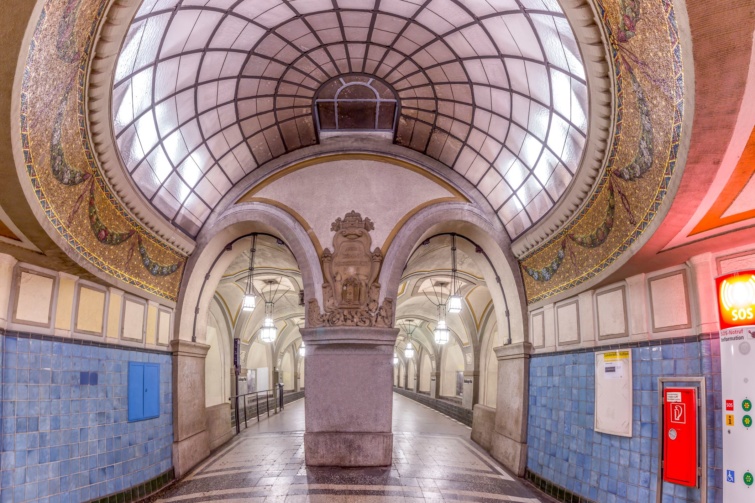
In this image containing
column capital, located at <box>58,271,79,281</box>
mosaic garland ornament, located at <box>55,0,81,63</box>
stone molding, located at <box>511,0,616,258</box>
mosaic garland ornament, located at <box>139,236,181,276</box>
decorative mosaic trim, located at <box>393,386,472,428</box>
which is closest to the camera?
mosaic garland ornament, located at <box>55,0,81,63</box>

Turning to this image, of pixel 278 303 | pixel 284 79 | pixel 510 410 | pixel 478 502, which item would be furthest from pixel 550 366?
pixel 278 303

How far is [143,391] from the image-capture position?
8.70 meters

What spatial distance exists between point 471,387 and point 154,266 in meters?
13.2

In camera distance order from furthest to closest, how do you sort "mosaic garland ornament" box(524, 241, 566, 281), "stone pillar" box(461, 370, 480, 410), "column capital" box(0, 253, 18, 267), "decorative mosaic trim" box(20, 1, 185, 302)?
"stone pillar" box(461, 370, 480, 410) < "mosaic garland ornament" box(524, 241, 566, 281) < "column capital" box(0, 253, 18, 267) < "decorative mosaic trim" box(20, 1, 185, 302)

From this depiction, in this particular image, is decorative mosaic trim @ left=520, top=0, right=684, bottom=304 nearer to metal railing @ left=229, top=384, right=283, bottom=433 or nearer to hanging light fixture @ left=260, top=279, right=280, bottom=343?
hanging light fixture @ left=260, top=279, right=280, bottom=343

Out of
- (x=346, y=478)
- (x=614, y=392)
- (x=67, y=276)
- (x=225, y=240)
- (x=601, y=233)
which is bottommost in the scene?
(x=346, y=478)

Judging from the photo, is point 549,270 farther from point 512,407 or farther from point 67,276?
point 67,276

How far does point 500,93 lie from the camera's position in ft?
28.0

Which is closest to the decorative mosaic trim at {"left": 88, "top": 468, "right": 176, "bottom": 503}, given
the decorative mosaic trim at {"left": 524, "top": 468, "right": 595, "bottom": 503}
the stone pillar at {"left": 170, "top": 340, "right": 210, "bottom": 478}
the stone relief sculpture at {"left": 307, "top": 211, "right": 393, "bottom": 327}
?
the stone pillar at {"left": 170, "top": 340, "right": 210, "bottom": 478}

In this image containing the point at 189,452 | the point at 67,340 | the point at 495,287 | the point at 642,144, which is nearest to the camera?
the point at 642,144

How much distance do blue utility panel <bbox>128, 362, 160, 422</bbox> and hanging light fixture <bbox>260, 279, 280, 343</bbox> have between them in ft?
20.6

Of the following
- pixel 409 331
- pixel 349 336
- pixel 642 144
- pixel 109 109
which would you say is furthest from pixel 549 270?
pixel 409 331

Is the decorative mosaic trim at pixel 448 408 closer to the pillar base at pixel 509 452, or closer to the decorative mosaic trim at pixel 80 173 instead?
the pillar base at pixel 509 452

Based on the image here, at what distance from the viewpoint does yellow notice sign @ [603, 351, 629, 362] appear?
694 cm
